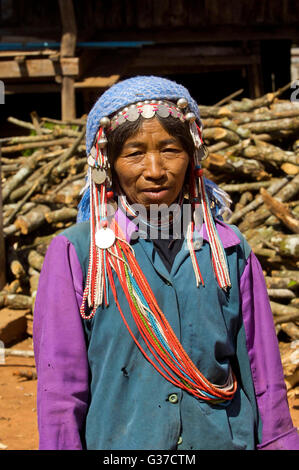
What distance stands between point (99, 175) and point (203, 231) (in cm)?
39

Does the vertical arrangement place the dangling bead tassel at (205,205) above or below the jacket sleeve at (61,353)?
above

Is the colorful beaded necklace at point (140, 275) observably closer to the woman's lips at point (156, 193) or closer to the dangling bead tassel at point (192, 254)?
the dangling bead tassel at point (192, 254)

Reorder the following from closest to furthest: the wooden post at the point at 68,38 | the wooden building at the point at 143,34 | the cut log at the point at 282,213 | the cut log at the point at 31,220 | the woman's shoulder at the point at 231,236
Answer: the woman's shoulder at the point at 231,236 → the cut log at the point at 282,213 → the cut log at the point at 31,220 → the wooden post at the point at 68,38 → the wooden building at the point at 143,34

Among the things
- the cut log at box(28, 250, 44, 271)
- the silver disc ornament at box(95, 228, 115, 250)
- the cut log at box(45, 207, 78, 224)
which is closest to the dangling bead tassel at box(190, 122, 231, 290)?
the silver disc ornament at box(95, 228, 115, 250)

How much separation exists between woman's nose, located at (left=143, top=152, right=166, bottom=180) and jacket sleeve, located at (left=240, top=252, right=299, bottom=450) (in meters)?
0.43

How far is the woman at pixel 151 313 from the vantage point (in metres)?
1.83

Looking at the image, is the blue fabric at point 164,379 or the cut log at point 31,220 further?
the cut log at point 31,220

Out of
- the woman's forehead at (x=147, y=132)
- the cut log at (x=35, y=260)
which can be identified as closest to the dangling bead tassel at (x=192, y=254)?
the woman's forehead at (x=147, y=132)

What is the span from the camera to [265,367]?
6.54 ft

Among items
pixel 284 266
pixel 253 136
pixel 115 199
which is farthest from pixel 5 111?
pixel 115 199

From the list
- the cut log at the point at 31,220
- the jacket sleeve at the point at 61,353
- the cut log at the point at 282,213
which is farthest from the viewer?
the cut log at the point at 31,220

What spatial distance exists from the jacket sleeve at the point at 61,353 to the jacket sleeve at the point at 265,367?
542mm

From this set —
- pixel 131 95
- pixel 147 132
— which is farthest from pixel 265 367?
pixel 131 95

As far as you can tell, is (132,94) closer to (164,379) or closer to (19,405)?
(164,379)
